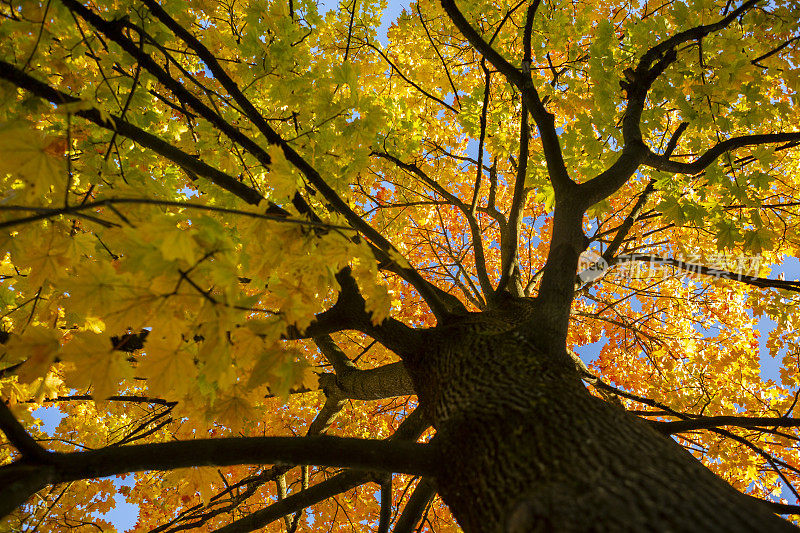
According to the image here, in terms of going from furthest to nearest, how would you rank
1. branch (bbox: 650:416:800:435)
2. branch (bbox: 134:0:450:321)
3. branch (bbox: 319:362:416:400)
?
1. branch (bbox: 319:362:416:400)
2. branch (bbox: 650:416:800:435)
3. branch (bbox: 134:0:450:321)

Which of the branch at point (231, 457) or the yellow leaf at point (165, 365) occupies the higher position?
the yellow leaf at point (165, 365)

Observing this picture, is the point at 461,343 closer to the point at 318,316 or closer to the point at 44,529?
the point at 318,316

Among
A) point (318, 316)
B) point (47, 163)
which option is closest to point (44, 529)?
point (318, 316)

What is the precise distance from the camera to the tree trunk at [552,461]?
97 cm

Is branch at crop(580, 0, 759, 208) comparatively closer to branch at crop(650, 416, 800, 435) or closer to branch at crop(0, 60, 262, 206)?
branch at crop(650, 416, 800, 435)

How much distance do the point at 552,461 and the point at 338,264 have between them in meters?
1.05

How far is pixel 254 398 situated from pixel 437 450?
845mm

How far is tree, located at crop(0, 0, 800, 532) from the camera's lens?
3.95ft

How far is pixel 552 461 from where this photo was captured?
1.19 metres

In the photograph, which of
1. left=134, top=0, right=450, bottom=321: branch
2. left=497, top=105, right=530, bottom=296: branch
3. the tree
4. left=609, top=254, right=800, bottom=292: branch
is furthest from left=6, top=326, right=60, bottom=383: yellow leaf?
left=609, top=254, right=800, bottom=292: branch

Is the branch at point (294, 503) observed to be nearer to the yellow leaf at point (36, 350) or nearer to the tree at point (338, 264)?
the tree at point (338, 264)

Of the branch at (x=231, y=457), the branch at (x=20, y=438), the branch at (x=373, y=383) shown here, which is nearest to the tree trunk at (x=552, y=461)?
the branch at (x=231, y=457)

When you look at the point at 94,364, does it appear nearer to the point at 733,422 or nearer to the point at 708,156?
the point at 733,422

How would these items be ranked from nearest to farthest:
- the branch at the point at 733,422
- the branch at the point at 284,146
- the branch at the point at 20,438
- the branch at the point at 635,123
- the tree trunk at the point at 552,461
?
the tree trunk at the point at 552,461, the branch at the point at 20,438, the branch at the point at 284,146, the branch at the point at 733,422, the branch at the point at 635,123
